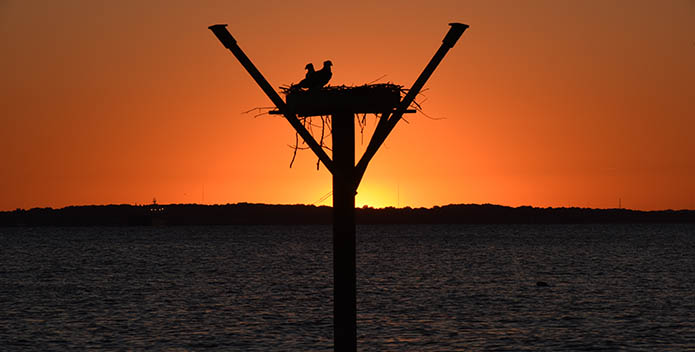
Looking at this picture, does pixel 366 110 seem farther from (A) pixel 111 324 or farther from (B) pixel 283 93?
(A) pixel 111 324

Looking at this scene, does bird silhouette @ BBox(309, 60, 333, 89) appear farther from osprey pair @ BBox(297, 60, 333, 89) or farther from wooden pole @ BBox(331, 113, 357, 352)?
wooden pole @ BBox(331, 113, 357, 352)

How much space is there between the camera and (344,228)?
52.7 feet

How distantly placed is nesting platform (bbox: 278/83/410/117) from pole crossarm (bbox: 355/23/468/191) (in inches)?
10.2

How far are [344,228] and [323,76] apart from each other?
8.52 feet

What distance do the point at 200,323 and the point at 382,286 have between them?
22712 mm

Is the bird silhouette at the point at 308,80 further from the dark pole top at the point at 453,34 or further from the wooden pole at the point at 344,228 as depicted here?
the dark pole top at the point at 453,34

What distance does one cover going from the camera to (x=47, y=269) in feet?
286

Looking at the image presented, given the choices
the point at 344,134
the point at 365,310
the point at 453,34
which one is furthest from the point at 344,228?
the point at 365,310

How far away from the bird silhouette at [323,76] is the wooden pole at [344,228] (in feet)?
2.00

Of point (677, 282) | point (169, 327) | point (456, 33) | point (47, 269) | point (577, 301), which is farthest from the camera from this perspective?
point (47, 269)

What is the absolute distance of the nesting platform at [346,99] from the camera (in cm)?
1570

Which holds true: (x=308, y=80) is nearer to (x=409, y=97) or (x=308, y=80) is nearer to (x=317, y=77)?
(x=317, y=77)

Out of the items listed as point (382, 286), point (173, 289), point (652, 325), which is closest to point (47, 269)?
point (173, 289)

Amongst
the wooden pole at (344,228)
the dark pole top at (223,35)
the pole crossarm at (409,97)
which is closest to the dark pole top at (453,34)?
the pole crossarm at (409,97)
